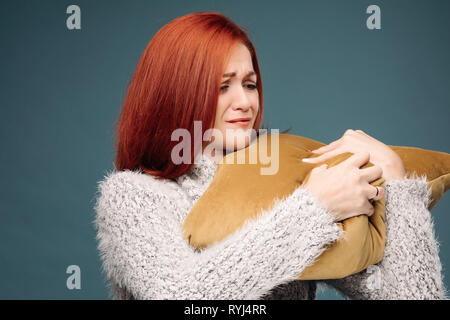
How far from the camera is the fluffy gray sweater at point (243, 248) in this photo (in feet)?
2.94

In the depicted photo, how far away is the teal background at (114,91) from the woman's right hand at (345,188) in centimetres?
161

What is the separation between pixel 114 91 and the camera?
2727 mm

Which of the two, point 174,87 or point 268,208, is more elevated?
point 174,87

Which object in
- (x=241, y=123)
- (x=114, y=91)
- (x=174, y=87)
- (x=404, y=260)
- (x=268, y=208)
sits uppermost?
(x=114, y=91)

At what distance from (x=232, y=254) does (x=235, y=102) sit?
490 millimetres

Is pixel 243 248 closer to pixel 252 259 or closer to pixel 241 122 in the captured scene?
pixel 252 259

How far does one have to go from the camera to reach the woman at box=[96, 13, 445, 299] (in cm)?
90

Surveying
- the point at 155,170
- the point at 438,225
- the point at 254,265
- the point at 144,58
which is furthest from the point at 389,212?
the point at 438,225

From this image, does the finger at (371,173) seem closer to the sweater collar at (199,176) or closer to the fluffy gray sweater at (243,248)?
the fluffy gray sweater at (243,248)

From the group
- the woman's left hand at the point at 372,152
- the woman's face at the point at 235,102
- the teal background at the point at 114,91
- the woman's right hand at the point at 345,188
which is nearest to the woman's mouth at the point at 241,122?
the woman's face at the point at 235,102

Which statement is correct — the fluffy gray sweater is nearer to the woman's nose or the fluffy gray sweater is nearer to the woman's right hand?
the woman's right hand

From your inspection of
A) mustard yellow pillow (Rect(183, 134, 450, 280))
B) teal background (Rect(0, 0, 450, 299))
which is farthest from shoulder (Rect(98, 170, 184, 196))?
teal background (Rect(0, 0, 450, 299))

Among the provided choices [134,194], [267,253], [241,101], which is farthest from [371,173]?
[134,194]
